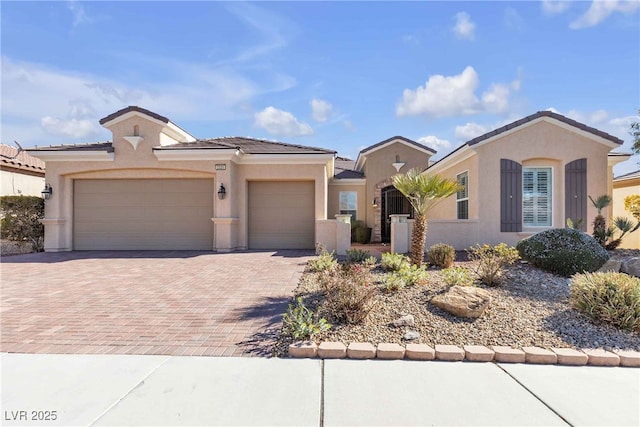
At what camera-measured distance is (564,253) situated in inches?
310

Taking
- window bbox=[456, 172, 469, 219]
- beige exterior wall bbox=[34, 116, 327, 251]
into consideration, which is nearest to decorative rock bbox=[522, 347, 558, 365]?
window bbox=[456, 172, 469, 219]

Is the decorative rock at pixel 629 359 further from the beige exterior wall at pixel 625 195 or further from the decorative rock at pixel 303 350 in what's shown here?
the beige exterior wall at pixel 625 195

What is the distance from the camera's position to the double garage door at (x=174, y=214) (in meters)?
13.5

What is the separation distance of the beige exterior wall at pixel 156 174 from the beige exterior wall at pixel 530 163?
5625mm

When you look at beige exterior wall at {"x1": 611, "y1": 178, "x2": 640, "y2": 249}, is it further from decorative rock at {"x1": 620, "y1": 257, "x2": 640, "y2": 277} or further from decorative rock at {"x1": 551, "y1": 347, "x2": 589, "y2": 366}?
decorative rock at {"x1": 551, "y1": 347, "x2": 589, "y2": 366}

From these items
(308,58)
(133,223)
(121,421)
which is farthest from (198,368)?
(133,223)

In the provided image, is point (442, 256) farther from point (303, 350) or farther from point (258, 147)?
point (258, 147)

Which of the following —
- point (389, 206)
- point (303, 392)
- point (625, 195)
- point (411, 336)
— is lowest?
point (303, 392)

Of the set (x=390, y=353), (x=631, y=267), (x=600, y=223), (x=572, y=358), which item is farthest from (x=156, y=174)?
(x=600, y=223)

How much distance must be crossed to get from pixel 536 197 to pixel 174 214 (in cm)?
1348

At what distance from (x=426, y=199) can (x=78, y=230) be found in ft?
44.6

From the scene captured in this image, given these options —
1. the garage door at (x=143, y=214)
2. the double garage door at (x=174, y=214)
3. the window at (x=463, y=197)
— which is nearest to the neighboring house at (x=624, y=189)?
the window at (x=463, y=197)

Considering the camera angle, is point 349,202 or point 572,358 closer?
point 572,358

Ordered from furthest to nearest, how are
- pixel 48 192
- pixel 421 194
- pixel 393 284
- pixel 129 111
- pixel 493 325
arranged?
pixel 48 192 → pixel 129 111 → pixel 421 194 → pixel 393 284 → pixel 493 325
